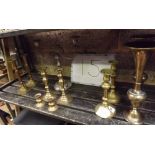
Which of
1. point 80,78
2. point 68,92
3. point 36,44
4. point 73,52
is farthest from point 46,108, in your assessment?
point 36,44

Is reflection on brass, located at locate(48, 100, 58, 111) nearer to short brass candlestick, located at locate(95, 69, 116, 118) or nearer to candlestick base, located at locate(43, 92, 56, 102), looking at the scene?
candlestick base, located at locate(43, 92, 56, 102)

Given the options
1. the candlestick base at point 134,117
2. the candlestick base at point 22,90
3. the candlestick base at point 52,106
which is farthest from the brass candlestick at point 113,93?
the candlestick base at point 22,90

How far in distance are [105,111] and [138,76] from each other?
21 cm

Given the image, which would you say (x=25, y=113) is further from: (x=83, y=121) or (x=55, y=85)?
(x=83, y=121)

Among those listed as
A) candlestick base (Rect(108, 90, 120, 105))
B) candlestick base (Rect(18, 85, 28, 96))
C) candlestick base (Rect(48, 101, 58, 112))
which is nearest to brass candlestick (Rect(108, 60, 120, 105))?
candlestick base (Rect(108, 90, 120, 105))

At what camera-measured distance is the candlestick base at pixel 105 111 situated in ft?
2.03

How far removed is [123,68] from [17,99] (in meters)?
0.62

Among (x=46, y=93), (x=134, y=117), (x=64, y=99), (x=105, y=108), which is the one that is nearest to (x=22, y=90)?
(x=46, y=93)

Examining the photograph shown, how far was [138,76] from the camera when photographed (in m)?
0.52

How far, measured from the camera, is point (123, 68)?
84 cm

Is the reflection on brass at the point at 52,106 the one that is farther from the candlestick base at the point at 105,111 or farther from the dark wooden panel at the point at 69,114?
the candlestick base at the point at 105,111

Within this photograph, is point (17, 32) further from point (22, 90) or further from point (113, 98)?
point (113, 98)

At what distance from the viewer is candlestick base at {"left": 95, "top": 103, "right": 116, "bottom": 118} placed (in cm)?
62

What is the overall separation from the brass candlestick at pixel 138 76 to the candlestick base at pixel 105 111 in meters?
0.06
